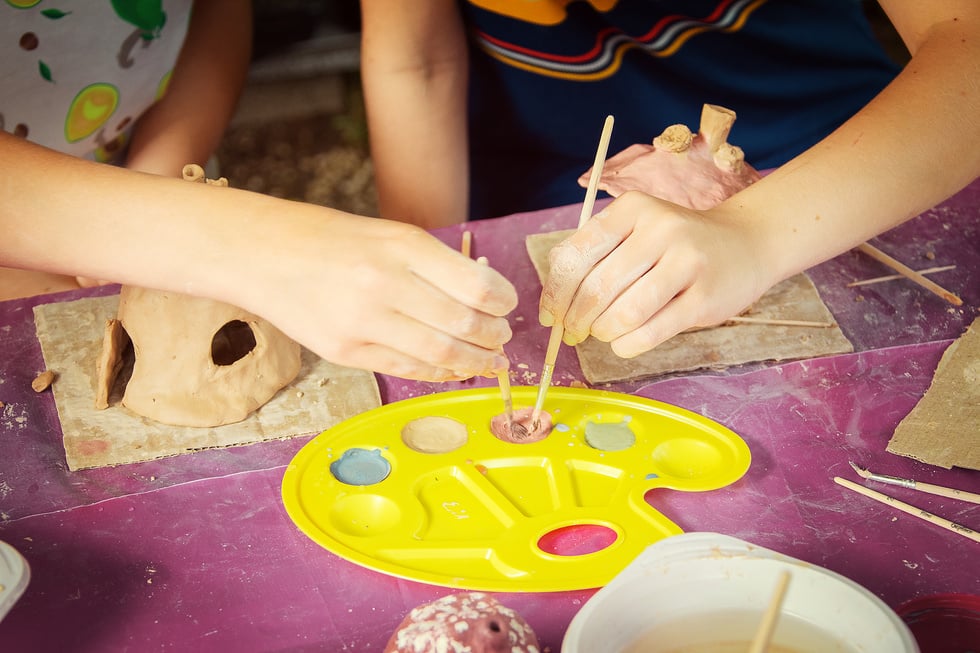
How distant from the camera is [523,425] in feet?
3.44

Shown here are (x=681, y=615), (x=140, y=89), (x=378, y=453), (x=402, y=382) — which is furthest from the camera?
(x=140, y=89)

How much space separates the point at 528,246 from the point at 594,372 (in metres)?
0.26

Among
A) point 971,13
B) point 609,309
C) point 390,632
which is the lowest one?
point 390,632

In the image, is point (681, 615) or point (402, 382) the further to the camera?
point (402, 382)

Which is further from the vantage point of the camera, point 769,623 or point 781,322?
point 781,322

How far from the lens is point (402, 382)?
112 centimetres

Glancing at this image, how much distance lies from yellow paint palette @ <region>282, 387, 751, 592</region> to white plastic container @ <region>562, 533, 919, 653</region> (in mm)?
125

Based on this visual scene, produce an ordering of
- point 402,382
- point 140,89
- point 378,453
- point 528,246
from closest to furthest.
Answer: point 378,453, point 402,382, point 528,246, point 140,89

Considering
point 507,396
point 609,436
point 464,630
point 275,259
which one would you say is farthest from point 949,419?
point 275,259

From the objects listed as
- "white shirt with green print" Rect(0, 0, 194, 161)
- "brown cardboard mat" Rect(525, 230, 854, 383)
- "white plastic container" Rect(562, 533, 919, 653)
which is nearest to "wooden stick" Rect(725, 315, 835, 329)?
"brown cardboard mat" Rect(525, 230, 854, 383)

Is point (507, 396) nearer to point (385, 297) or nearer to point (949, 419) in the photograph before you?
point (385, 297)

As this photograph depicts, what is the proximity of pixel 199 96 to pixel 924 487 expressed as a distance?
123cm

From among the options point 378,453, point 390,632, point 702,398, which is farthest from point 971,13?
point 390,632

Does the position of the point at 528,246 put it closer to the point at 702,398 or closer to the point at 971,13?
the point at 702,398
